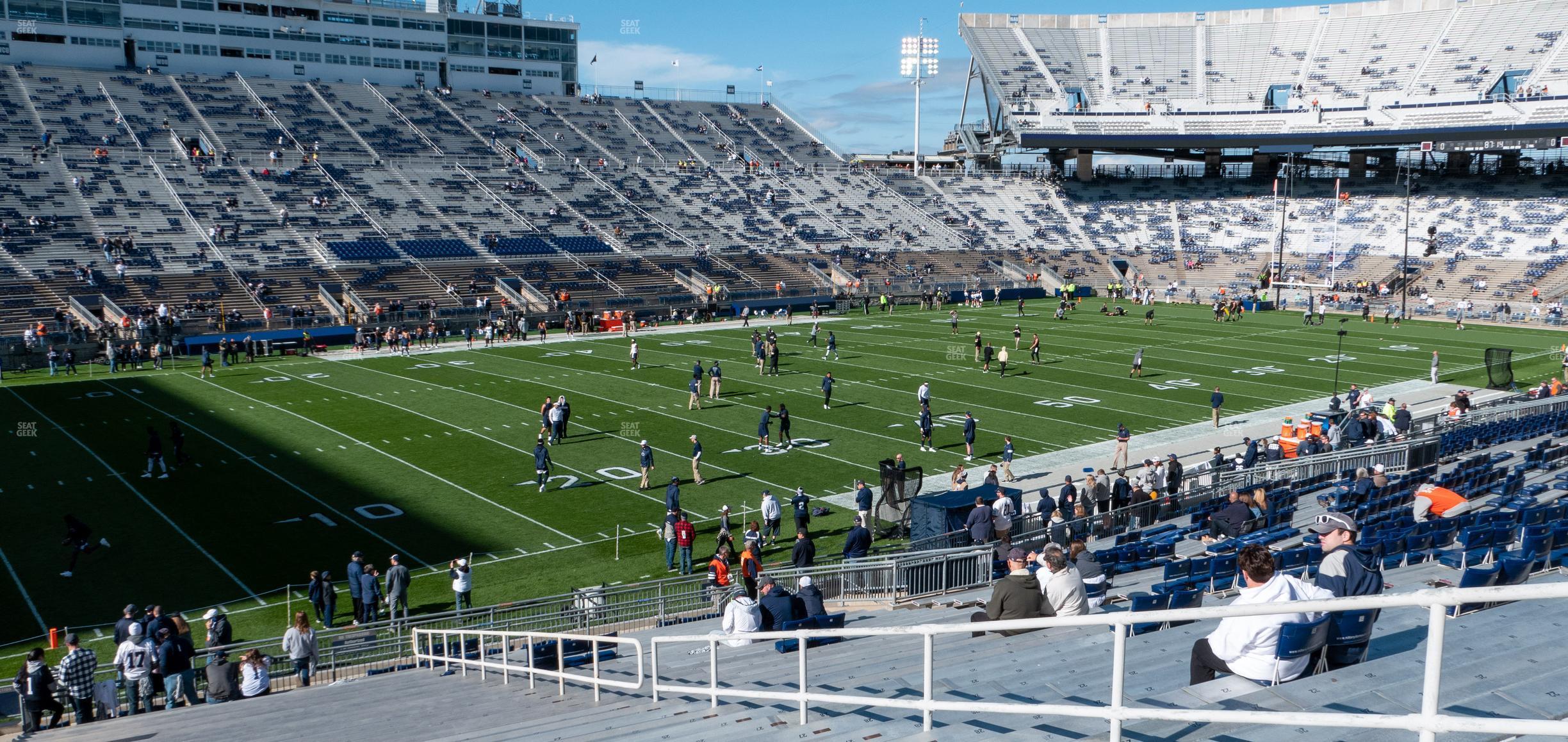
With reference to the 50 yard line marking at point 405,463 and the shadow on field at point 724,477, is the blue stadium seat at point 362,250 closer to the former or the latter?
the 50 yard line marking at point 405,463

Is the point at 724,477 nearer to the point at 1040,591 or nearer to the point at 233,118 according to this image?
the point at 1040,591

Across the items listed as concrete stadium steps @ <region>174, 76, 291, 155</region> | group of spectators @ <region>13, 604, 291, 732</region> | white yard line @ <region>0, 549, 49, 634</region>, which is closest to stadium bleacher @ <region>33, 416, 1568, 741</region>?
group of spectators @ <region>13, 604, 291, 732</region>

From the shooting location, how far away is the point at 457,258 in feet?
187

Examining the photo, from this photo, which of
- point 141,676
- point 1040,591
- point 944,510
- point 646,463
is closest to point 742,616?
point 1040,591

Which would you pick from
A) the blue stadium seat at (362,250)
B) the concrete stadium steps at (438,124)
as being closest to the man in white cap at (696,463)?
the blue stadium seat at (362,250)

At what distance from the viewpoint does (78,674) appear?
11406 mm

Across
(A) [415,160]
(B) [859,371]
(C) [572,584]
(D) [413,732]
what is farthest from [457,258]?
(D) [413,732]

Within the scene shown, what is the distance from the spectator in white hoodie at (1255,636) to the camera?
518cm

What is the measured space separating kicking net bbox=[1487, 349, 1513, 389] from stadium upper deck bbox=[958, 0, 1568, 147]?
4043cm

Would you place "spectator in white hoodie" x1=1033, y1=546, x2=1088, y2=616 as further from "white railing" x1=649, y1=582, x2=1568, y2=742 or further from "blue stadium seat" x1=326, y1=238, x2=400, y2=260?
"blue stadium seat" x1=326, y1=238, x2=400, y2=260

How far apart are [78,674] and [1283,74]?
8665cm

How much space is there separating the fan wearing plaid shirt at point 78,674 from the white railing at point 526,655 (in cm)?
337

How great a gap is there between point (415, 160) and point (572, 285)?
67.6 ft

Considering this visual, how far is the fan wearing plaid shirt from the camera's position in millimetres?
11375
